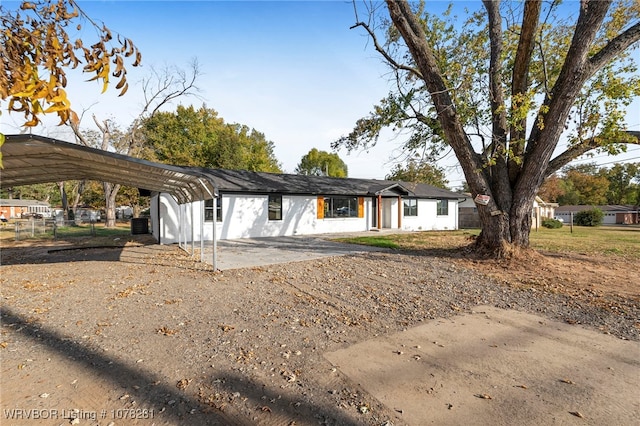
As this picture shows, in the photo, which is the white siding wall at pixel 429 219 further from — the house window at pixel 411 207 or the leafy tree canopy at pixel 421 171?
the leafy tree canopy at pixel 421 171

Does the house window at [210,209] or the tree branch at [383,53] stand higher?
the tree branch at [383,53]

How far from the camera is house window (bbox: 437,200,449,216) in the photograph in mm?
22656

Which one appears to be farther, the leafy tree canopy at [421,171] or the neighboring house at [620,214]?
the neighboring house at [620,214]

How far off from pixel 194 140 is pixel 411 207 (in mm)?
24710

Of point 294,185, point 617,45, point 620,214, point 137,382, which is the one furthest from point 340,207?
point 620,214

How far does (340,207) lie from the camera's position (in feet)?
59.7

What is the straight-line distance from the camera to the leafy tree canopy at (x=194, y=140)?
30.8 m

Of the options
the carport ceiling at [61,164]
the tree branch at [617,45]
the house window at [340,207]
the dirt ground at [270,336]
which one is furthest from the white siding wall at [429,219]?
the carport ceiling at [61,164]

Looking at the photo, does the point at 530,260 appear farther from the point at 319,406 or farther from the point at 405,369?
the point at 319,406

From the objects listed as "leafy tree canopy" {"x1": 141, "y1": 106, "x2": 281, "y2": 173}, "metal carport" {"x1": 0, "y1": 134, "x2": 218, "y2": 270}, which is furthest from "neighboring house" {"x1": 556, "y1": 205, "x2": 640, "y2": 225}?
"metal carport" {"x1": 0, "y1": 134, "x2": 218, "y2": 270}

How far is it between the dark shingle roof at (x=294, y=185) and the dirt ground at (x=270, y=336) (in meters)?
6.91

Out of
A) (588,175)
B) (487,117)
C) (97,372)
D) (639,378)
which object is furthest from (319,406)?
(588,175)

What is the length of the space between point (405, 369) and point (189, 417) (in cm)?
210

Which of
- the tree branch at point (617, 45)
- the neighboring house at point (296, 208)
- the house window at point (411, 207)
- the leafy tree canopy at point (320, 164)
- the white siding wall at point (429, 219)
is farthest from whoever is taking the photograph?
the leafy tree canopy at point (320, 164)
